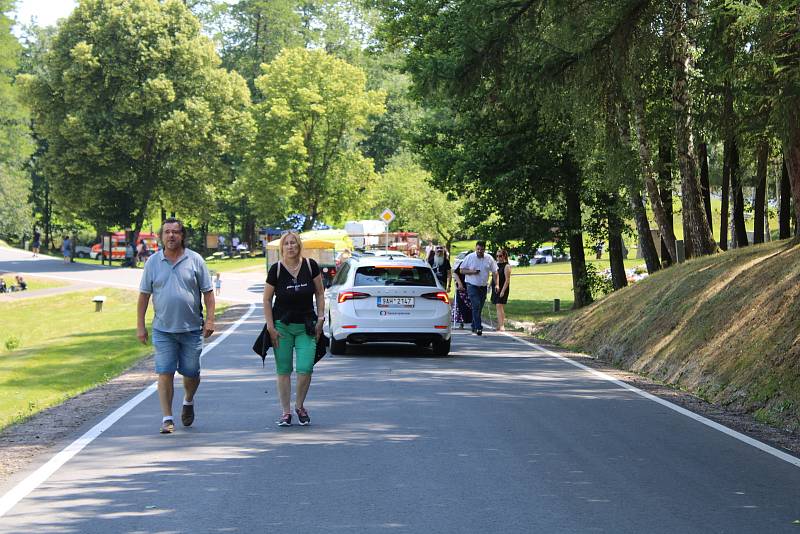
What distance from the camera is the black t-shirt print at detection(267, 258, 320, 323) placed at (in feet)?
34.8

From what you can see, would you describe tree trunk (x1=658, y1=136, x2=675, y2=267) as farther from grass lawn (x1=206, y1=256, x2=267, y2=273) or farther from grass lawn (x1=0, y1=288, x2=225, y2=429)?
grass lawn (x1=206, y1=256, x2=267, y2=273)

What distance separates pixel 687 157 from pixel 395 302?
7.69 metres

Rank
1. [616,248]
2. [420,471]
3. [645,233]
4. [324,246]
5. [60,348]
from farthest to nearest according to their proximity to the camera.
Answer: [324,246] → [616,248] → [645,233] → [60,348] → [420,471]

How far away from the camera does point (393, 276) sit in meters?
18.4

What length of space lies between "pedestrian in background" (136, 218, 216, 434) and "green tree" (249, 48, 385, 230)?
65.6m

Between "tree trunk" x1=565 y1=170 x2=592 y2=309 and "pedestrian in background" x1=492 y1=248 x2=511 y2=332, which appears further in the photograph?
"tree trunk" x1=565 y1=170 x2=592 y2=309

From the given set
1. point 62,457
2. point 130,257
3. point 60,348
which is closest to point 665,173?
point 60,348

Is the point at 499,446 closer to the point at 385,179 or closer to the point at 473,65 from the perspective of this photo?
the point at 473,65

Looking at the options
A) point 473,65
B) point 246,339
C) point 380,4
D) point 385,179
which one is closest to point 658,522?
point 473,65

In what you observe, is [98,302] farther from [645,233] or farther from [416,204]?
[416,204]

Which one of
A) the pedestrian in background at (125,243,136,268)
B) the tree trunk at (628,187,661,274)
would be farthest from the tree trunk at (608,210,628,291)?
the pedestrian in background at (125,243,136,268)

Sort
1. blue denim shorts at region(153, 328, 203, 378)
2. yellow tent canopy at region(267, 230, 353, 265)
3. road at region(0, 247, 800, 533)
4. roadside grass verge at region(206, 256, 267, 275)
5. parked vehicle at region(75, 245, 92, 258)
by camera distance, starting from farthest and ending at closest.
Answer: parked vehicle at region(75, 245, 92, 258) → roadside grass verge at region(206, 256, 267, 275) → yellow tent canopy at region(267, 230, 353, 265) → blue denim shorts at region(153, 328, 203, 378) → road at region(0, 247, 800, 533)

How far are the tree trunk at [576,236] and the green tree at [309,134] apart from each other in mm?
45468

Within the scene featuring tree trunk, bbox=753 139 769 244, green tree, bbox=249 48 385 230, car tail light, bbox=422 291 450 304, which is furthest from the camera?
green tree, bbox=249 48 385 230
